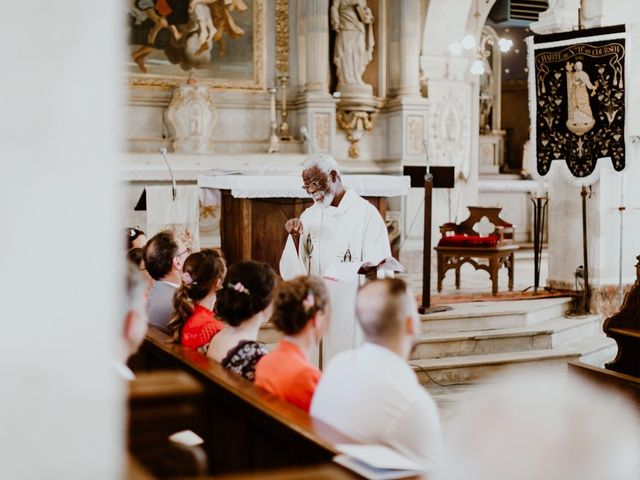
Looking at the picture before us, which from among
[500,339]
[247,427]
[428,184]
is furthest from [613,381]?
[247,427]

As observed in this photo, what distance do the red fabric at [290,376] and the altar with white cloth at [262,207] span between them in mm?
4501

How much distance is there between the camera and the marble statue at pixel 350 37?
415 inches

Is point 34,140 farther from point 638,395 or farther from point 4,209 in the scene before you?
point 638,395

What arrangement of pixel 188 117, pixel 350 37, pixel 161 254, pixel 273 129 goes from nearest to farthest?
1. pixel 161 254
2. pixel 188 117
3. pixel 273 129
4. pixel 350 37

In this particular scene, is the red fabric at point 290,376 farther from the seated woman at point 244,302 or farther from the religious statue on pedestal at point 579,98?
the religious statue on pedestal at point 579,98

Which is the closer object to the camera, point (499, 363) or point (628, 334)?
point (628, 334)

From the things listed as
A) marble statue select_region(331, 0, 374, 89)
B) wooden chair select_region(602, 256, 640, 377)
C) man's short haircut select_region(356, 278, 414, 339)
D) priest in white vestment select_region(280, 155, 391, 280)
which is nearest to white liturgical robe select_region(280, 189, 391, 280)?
priest in white vestment select_region(280, 155, 391, 280)

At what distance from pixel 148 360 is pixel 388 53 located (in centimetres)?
768

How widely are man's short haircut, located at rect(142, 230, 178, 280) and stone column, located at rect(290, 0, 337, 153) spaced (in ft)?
20.1

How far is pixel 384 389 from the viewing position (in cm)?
238

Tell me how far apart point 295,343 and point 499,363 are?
4256mm

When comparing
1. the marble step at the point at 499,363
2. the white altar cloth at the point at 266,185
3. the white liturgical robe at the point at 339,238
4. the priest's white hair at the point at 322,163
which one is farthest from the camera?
the white altar cloth at the point at 266,185

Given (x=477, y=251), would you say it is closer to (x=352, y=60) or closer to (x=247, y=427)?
(x=352, y=60)

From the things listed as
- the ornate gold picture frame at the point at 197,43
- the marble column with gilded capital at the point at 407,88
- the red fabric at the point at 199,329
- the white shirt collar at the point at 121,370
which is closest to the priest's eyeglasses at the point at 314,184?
the red fabric at the point at 199,329
